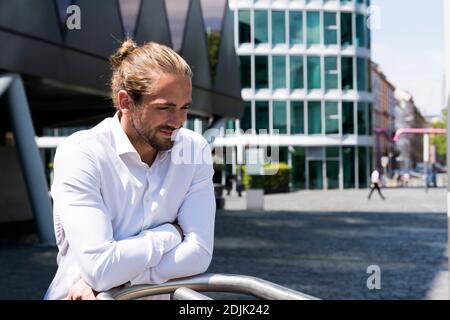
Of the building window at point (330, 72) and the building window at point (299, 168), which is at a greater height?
the building window at point (330, 72)

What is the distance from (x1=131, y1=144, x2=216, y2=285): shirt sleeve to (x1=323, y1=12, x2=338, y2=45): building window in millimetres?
43977

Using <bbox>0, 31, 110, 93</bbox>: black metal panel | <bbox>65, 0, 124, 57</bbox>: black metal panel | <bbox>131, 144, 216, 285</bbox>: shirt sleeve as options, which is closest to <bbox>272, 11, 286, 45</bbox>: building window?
<bbox>65, 0, 124, 57</bbox>: black metal panel

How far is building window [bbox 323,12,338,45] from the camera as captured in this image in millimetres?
44500

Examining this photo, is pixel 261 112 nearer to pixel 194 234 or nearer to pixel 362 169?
pixel 362 169

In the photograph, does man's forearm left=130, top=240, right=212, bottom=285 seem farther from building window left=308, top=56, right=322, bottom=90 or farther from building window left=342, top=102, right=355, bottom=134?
building window left=342, top=102, right=355, bottom=134

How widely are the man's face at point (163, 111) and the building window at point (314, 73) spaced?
42.9 metres

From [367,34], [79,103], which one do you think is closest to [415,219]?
[79,103]

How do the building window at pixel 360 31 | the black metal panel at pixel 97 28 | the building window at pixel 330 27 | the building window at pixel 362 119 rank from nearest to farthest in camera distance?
the black metal panel at pixel 97 28
the building window at pixel 330 27
the building window at pixel 362 119
the building window at pixel 360 31

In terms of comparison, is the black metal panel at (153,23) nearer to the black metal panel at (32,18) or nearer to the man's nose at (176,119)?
the black metal panel at (32,18)

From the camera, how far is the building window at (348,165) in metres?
44.5

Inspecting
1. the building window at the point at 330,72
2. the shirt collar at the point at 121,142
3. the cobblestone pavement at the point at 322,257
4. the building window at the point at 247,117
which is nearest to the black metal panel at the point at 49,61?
the cobblestone pavement at the point at 322,257

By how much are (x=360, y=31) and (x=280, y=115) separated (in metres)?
8.56

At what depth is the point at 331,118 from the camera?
4444 centimetres

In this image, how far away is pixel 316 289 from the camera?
279 inches
